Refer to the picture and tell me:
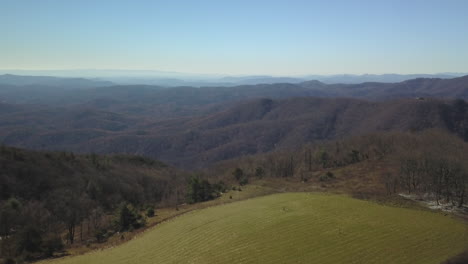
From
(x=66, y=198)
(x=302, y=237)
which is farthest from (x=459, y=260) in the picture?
(x=66, y=198)

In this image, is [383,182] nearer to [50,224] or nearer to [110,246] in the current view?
[110,246]

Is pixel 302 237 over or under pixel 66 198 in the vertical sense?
over

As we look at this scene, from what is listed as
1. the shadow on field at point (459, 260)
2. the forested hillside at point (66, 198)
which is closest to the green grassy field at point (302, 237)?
the shadow on field at point (459, 260)

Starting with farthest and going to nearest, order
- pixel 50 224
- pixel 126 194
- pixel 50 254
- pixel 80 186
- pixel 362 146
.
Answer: pixel 362 146 → pixel 126 194 → pixel 80 186 → pixel 50 224 → pixel 50 254

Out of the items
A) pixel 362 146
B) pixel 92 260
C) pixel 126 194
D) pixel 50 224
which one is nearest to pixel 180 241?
pixel 92 260

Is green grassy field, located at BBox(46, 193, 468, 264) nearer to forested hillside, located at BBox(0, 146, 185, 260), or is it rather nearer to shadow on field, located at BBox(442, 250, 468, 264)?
shadow on field, located at BBox(442, 250, 468, 264)

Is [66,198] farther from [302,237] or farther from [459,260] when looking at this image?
[459,260]

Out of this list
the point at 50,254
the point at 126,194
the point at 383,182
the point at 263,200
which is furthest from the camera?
the point at 126,194

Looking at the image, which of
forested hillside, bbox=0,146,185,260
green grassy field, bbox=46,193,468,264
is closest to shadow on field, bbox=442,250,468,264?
green grassy field, bbox=46,193,468,264

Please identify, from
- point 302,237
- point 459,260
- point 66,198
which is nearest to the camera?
point 459,260
